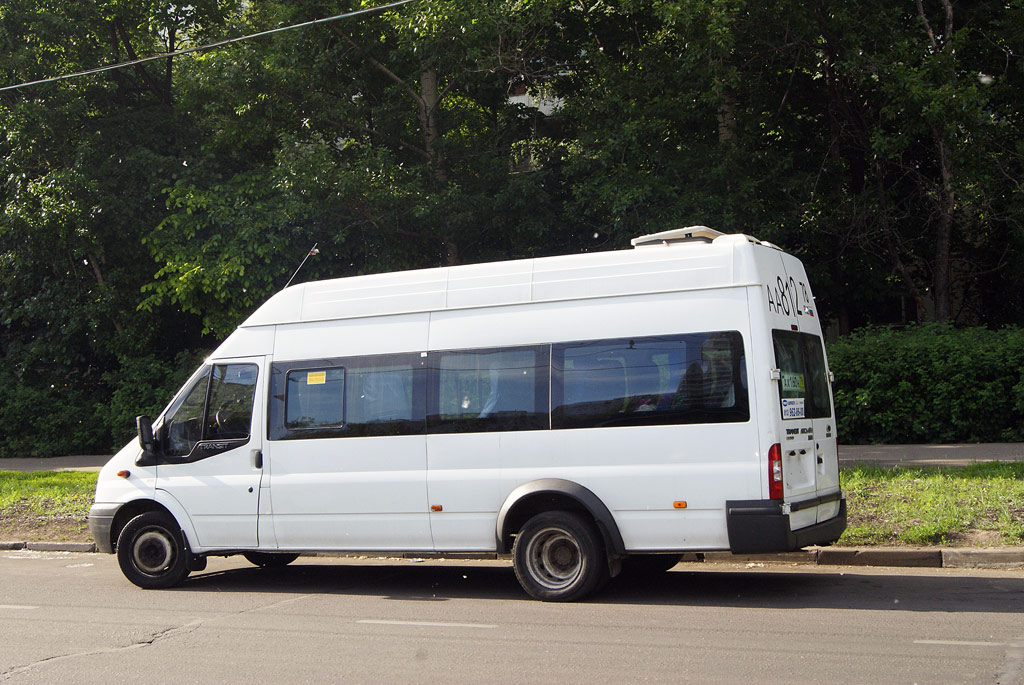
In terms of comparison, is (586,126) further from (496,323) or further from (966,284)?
(496,323)

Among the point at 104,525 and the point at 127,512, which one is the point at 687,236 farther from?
the point at 104,525

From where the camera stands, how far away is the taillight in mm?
7352

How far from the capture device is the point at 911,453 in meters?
14.9

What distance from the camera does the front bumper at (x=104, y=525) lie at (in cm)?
958

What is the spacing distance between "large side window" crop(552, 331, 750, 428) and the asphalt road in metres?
1.46

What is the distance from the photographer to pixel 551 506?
812cm

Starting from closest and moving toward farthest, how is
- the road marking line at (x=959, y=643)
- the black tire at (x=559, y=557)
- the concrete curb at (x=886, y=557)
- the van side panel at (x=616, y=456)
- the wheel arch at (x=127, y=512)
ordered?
the road marking line at (x=959, y=643) → the van side panel at (x=616, y=456) → the black tire at (x=559, y=557) → the concrete curb at (x=886, y=557) → the wheel arch at (x=127, y=512)

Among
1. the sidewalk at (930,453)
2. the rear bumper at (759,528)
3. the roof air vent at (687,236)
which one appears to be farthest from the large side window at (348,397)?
the sidewalk at (930,453)

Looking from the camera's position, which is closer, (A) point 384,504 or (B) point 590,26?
(A) point 384,504

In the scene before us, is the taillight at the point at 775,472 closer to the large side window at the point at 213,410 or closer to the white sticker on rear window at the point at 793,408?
the white sticker on rear window at the point at 793,408

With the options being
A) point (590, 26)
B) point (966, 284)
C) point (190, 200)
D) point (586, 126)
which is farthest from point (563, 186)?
point (966, 284)

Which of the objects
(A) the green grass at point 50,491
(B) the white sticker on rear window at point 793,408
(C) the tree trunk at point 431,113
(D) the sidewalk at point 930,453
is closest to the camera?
(B) the white sticker on rear window at point 793,408

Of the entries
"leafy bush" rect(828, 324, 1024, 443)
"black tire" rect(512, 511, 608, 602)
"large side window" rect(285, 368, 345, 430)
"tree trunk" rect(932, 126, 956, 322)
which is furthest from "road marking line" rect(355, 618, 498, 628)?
"tree trunk" rect(932, 126, 956, 322)

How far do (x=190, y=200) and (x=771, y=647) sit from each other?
50.8 ft
